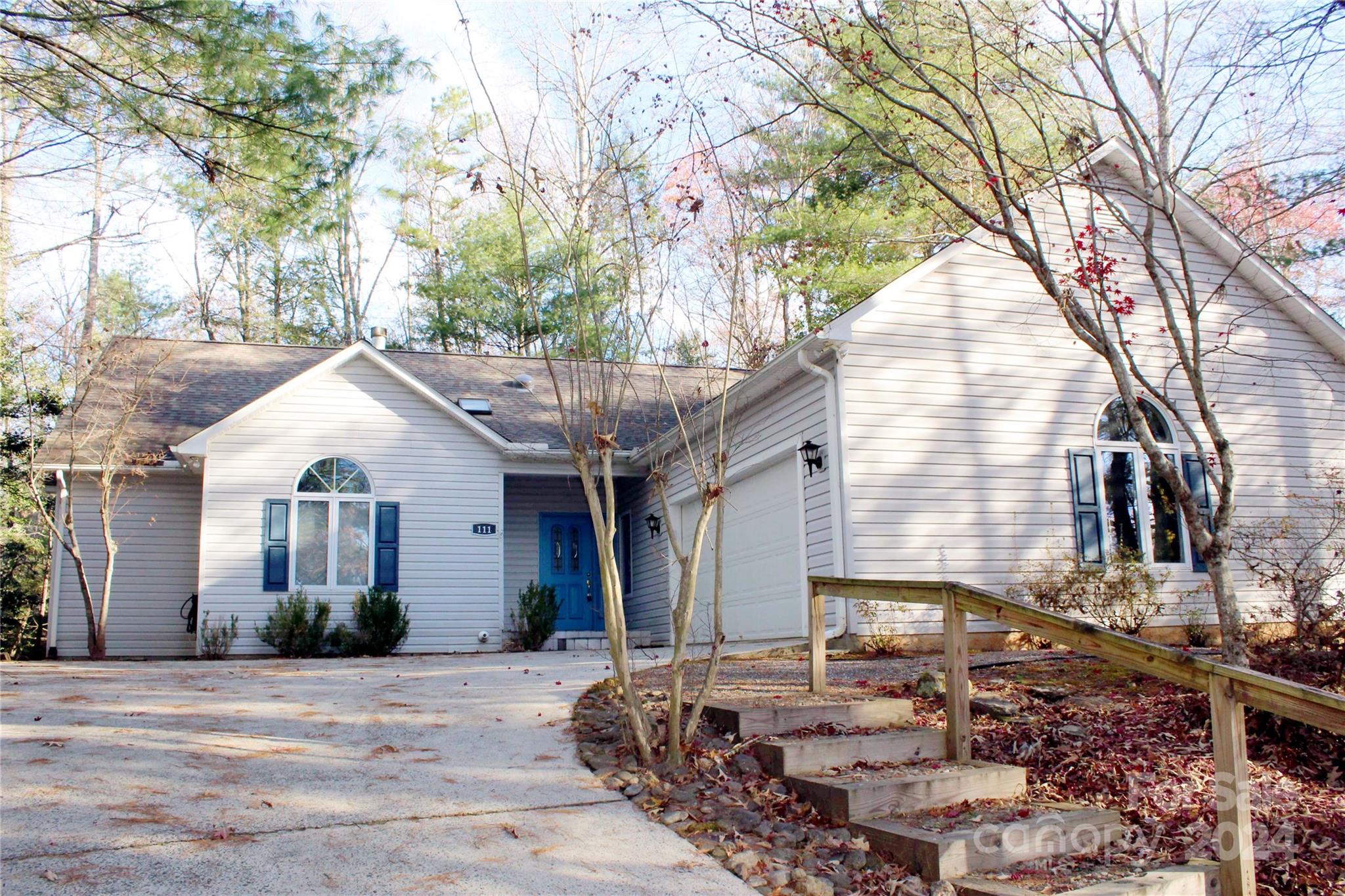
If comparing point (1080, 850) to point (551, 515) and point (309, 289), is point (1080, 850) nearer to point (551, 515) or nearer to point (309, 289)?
point (551, 515)

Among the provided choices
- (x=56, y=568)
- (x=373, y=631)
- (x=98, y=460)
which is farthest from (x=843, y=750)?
(x=56, y=568)

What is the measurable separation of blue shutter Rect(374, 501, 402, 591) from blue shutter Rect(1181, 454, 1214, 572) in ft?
31.7

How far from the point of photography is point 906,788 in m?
4.59

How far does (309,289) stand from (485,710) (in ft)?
77.8

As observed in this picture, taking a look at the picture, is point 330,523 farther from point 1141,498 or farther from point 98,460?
point 1141,498

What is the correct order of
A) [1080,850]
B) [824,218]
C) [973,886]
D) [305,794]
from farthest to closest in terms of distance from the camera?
[824,218]
[305,794]
[1080,850]
[973,886]

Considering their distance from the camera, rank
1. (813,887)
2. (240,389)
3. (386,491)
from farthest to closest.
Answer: (240,389), (386,491), (813,887)

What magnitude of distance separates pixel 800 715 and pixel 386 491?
9.22m

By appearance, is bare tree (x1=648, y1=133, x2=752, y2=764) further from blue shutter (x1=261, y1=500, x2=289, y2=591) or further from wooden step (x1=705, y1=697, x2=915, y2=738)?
blue shutter (x1=261, y1=500, x2=289, y2=591)

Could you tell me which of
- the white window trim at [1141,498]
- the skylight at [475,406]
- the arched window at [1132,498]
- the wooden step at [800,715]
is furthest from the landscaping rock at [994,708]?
the skylight at [475,406]

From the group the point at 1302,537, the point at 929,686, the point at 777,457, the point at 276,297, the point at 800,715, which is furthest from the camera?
the point at 276,297

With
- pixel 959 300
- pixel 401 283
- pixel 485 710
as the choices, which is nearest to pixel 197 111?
pixel 485 710

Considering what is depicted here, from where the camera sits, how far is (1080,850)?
13.9 feet

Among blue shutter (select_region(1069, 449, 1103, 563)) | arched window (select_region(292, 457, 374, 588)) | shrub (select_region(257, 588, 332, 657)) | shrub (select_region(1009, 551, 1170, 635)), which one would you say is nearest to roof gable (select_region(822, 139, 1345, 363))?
blue shutter (select_region(1069, 449, 1103, 563))
